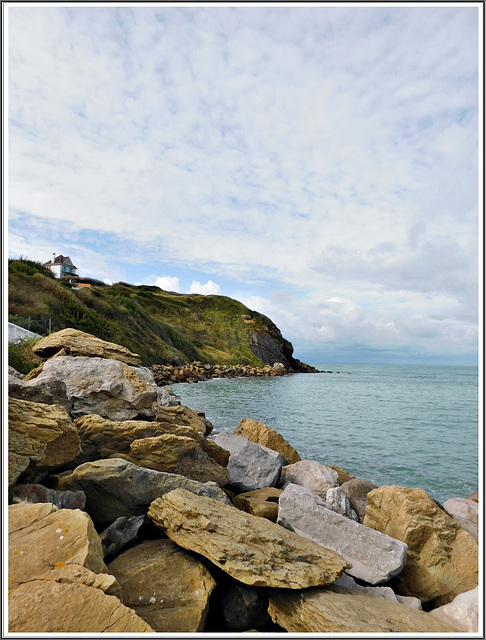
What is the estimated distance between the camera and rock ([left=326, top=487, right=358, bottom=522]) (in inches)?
296

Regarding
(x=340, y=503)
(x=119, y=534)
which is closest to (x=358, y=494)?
(x=340, y=503)

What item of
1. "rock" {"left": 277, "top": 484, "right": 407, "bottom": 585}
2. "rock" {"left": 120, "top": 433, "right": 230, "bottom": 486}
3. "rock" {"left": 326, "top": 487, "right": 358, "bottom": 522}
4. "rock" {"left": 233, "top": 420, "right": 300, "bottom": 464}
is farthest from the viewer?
"rock" {"left": 233, "top": 420, "right": 300, "bottom": 464}

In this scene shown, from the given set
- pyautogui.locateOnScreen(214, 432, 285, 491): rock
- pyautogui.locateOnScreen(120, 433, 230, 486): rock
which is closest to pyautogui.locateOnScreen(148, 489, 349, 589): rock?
pyautogui.locateOnScreen(120, 433, 230, 486): rock

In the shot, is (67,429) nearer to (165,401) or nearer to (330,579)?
(330,579)

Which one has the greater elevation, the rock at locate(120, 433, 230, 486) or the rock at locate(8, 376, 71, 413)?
the rock at locate(8, 376, 71, 413)

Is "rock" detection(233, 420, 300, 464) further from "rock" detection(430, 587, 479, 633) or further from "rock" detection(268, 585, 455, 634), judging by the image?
"rock" detection(268, 585, 455, 634)

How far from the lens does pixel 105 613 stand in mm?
2947

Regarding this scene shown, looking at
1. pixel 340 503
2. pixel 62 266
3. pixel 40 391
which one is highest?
pixel 62 266

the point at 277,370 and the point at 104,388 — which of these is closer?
the point at 104,388

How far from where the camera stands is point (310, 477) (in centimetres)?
900

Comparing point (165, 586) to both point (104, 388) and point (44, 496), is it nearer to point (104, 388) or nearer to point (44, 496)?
point (44, 496)

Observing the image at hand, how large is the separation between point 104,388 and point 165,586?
4558 millimetres

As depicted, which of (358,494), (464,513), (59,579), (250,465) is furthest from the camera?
(250,465)

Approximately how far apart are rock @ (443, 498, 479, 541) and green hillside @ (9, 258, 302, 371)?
22816mm
